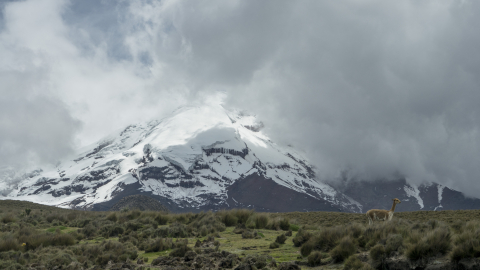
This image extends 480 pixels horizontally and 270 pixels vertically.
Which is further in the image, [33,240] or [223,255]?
[33,240]

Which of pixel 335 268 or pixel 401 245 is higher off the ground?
pixel 401 245

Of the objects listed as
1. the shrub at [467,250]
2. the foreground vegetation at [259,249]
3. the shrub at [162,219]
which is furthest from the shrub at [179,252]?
the shrub at [162,219]

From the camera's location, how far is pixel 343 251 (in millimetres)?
9883

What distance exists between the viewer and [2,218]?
23.5m

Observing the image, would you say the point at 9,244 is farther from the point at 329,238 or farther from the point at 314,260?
the point at 329,238

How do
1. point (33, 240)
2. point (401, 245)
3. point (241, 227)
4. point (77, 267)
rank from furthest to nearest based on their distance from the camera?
point (241, 227) → point (33, 240) → point (77, 267) → point (401, 245)

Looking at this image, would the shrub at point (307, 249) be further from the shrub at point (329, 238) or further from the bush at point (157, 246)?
the bush at point (157, 246)

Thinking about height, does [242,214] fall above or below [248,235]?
above

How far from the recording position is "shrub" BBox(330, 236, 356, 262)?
985 cm

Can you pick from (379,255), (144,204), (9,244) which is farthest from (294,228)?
(144,204)

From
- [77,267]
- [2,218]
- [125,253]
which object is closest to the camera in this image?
[77,267]

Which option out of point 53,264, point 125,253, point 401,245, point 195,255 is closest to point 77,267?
point 53,264

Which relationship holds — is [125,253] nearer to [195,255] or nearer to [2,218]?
[195,255]

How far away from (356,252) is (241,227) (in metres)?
9.36
